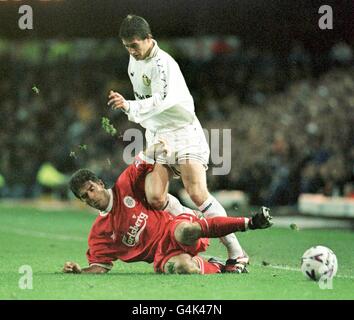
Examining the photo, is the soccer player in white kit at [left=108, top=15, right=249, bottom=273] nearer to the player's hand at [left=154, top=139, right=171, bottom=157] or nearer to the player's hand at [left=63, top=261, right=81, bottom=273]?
the player's hand at [left=154, top=139, right=171, bottom=157]

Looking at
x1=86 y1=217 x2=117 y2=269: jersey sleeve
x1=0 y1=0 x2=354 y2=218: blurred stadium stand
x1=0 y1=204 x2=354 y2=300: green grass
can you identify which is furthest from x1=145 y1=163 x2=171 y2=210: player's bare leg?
x1=0 y1=0 x2=354 y2=218: blurred stadium stand

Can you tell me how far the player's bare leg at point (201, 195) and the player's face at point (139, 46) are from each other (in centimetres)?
80

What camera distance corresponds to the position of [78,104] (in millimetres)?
14281

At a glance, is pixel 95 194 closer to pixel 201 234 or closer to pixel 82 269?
pixel 82 269

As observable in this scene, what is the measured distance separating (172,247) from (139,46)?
1.38 meters

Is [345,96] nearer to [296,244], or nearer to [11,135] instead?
[296,244]

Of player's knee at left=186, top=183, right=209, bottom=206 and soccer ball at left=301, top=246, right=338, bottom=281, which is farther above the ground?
player's knee at left=186, top=183, right=209, bottom=206

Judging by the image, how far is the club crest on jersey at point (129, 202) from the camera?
20.3 feet

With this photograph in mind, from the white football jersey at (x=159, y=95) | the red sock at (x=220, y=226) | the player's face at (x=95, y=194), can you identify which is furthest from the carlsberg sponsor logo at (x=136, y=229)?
the white football jersey at (x=159, y=95)

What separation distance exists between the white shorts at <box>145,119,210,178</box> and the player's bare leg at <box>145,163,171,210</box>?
0.30 ft

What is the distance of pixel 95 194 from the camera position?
20.0 feet

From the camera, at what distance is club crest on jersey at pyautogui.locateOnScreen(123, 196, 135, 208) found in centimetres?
619

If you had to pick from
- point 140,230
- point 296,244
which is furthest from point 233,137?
point 140,230

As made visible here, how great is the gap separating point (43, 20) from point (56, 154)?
769cm
